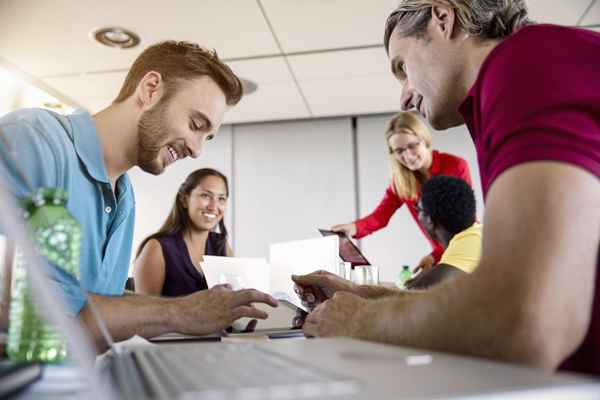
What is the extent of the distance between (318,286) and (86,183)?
20.5 inches

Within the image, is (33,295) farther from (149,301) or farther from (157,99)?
(157,99)

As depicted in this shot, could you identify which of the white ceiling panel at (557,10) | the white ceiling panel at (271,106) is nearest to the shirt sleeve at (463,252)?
the white ceiling panel at (557,10)

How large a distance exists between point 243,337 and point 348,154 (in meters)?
2.88

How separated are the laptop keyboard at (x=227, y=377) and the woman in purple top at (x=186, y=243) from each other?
151cm

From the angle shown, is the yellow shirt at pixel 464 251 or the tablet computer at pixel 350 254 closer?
the tablet computer at pixel 350 254

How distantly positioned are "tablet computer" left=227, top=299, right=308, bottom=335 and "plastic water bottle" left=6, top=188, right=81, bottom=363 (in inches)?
20.3

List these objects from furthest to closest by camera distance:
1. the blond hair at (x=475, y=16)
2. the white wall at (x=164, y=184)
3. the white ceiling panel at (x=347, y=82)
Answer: the white wall at (x=164, y=184) < the white ceiling panel at (x=347, y=82) < the blond hair at (x=475, y=16)

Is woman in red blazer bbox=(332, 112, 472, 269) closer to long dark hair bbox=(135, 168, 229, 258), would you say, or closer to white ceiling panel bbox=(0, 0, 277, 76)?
long dark hair bbox=(135, 168, 229, 258)

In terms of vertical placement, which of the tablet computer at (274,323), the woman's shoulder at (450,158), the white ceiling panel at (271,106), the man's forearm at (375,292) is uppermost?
the white ceiling panel at (271,106)

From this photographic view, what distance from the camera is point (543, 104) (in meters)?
0.47

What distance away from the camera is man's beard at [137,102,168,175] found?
1315mm

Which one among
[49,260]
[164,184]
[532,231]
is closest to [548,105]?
[532,231]

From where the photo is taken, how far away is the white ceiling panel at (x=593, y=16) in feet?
7.64

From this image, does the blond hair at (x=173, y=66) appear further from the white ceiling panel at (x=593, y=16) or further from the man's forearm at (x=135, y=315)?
the white ceiling panel at (x=593, y=16)
